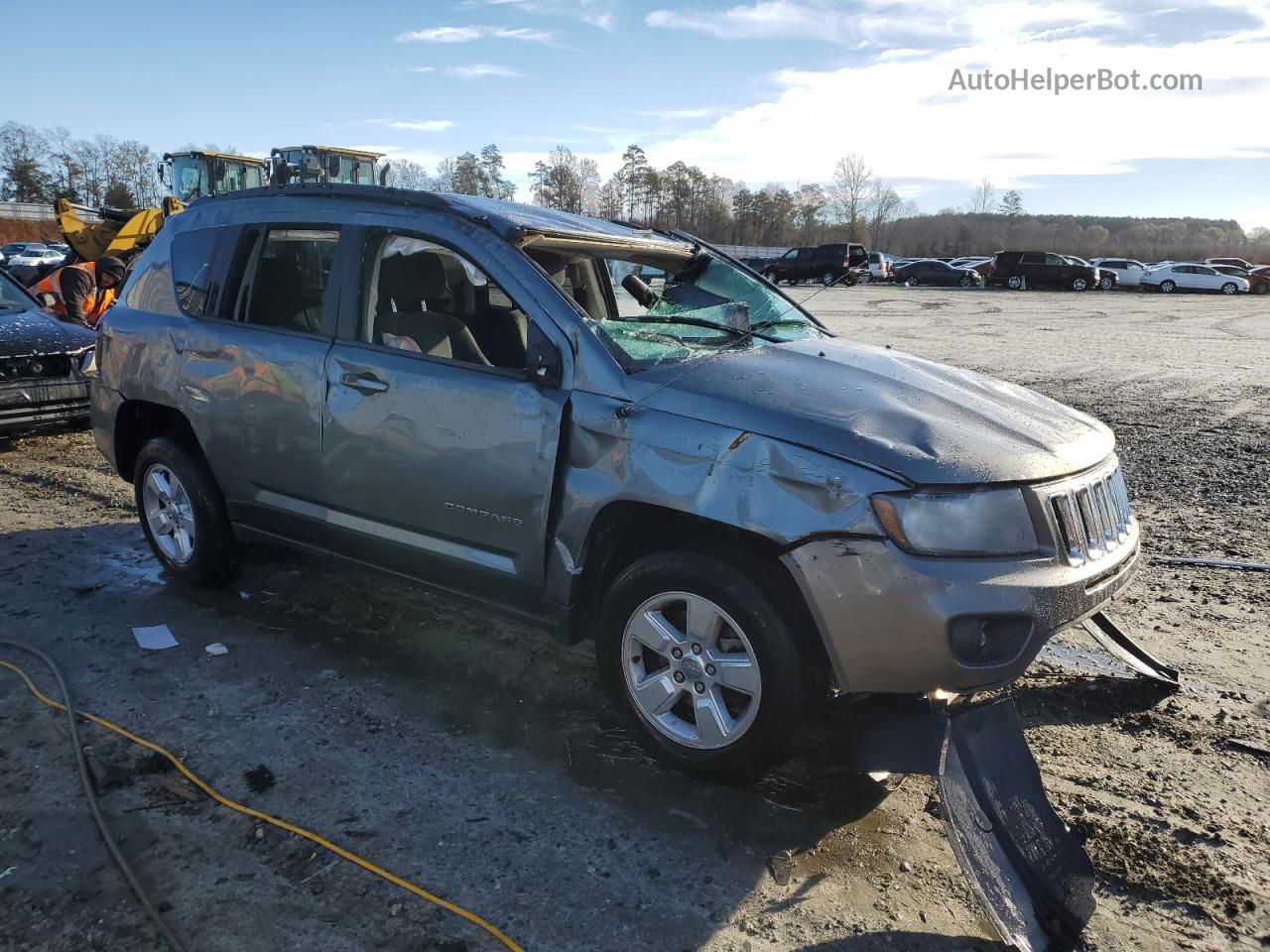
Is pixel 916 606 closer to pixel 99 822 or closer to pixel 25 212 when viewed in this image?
pixel 99 822

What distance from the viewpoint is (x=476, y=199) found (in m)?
4.10

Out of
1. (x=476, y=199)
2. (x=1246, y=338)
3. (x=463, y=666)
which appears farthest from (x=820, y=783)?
(x=1246, y=338)

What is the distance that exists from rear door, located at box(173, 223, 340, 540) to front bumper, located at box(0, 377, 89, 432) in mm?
4306

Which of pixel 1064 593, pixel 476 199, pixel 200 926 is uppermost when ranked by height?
pixel 476 199

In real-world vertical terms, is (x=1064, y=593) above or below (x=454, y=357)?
below

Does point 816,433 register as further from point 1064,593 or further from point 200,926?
point 200,926

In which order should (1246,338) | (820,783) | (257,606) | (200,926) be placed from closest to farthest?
1. (200,926)
2. (820,783)
3. (257,606)
4. (1246,338)

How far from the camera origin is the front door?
3473mm

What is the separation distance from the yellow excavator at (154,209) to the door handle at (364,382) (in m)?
13.1

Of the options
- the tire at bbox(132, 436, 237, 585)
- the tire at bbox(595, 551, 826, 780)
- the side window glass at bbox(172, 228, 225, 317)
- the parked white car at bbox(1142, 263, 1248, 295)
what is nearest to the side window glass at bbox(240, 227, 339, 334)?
the side window glass at bbox(172, 228, 225, 317)

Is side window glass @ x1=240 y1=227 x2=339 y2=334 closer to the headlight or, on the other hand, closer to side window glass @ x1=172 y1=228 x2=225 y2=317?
side window glass @ x1=172 y1=228 x2=225 y2=317

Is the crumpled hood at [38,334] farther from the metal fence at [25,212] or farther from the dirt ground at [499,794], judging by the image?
the metal fence at [25,212]

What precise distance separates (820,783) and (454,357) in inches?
84.4

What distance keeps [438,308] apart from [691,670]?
206 cm
